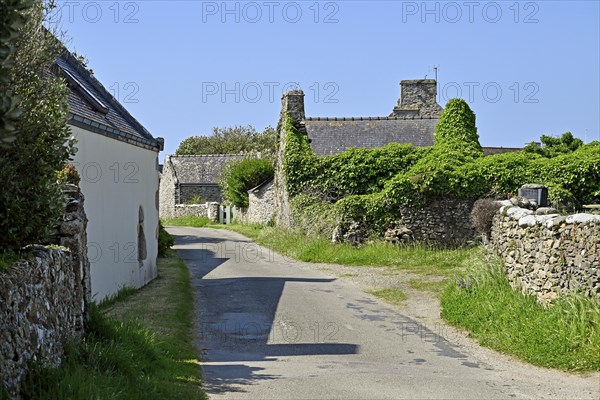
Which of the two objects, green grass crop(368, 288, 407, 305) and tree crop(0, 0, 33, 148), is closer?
tree crop(0, 0, 33, 148)

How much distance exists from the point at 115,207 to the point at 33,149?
9.88m

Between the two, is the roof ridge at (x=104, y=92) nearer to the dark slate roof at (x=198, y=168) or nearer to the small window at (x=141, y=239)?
the small window at (x=141, y=239)

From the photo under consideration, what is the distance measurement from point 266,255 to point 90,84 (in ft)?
35.0

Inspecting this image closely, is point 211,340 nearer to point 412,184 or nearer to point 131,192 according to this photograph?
point 131,192

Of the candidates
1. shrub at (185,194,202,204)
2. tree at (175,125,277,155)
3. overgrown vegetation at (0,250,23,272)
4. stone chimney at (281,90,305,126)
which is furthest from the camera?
tree at (175,125,277,155)

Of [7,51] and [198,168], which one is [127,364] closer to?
[7,51]

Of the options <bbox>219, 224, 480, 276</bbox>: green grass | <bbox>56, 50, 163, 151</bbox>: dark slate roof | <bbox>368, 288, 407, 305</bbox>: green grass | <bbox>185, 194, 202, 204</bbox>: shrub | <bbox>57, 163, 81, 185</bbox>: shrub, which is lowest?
<bbox>368, 288, 407, 305</bbox>: green grass

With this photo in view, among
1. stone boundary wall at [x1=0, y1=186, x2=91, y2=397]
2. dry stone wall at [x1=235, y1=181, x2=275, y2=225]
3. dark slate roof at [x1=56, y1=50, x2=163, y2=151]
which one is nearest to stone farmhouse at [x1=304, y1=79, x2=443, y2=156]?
dry stone wall at [x1=235, y1=181, x2=275, y2=225]

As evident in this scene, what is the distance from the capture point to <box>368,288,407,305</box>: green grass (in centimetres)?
1828

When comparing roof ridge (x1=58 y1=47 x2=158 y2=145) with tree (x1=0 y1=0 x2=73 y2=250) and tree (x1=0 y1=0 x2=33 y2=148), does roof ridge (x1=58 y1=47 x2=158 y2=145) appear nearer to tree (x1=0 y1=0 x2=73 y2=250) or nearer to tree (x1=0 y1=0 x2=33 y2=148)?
tree (x1=0 y1=0 x2=73 y2=250)

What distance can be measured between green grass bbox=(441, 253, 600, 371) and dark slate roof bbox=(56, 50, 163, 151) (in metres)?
8.10

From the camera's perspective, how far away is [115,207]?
17828mm

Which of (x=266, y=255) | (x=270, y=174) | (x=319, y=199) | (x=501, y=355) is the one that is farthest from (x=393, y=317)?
(x=270, y=174)

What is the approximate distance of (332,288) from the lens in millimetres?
20094
